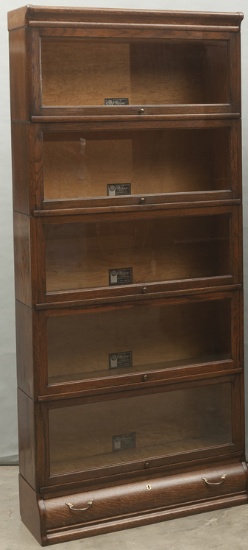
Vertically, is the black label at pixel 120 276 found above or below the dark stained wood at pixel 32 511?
above

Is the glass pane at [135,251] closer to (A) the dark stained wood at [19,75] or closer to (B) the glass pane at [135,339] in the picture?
(B) the glass pane at [135,339]

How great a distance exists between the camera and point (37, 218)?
3.75 meters

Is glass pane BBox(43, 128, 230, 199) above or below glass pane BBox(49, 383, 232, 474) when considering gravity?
above

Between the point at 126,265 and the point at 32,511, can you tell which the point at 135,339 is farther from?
the point at 32,511

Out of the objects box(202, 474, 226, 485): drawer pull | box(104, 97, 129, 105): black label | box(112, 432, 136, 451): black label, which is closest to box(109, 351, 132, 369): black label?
box(112, 432, 136, 451): black label

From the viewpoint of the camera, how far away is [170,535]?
155 inches

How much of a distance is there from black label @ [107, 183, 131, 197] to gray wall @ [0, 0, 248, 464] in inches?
30.3

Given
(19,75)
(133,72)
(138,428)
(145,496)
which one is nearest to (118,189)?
(133,72)

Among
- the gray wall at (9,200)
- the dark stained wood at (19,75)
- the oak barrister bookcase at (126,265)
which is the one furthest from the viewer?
the gray wall at (9,200)

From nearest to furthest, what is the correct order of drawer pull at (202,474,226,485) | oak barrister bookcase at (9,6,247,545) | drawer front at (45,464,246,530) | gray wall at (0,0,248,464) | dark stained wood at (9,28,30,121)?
dark stained wood at (9,28,30,121) < oak barrister bookcase at (9,6,247,545) < drawer front at (45,464,246,530) < drawer pull at (202,474,226,485) < gray wall at (0,0,248,464)

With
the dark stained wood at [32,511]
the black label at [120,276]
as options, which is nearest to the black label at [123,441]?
the dark stained wood at [32,511]

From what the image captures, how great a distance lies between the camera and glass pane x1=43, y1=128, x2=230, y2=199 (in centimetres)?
386

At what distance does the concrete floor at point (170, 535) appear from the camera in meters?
3.83

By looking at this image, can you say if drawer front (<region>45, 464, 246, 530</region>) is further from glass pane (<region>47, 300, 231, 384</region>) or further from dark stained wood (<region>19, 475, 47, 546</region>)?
glass pane (<region>47, 300, 231, 384</region>)
